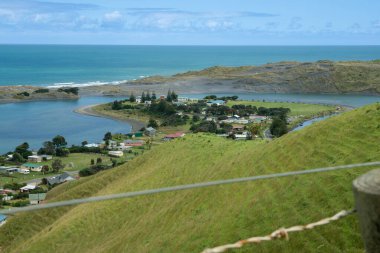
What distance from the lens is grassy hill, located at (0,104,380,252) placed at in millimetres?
7205

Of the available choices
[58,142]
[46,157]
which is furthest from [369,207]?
[58,142]

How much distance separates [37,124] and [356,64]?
49.1 metres

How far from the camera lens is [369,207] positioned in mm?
1938

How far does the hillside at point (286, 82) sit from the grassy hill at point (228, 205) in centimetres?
5447

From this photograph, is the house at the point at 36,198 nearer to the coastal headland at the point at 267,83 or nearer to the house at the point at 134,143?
the house at the point at 134,143

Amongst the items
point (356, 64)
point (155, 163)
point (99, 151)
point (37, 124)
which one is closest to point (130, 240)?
point (155, 163)

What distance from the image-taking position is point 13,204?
2102 centimetres

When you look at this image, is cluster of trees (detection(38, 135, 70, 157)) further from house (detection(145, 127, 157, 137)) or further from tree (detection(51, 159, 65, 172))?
house (detection(145, 127, 157, 137))

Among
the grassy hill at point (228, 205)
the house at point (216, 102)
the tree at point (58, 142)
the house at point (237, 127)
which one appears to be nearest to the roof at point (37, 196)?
the grassy hill at point (228, 205)

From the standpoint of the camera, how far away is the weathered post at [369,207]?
1.92m

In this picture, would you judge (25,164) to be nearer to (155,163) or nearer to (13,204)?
(13,204)

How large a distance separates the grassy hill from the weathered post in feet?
13.7

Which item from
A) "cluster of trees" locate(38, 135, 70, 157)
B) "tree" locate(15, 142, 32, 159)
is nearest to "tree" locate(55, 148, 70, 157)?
"cluster of trees" locate(38, 135, 70, 157)

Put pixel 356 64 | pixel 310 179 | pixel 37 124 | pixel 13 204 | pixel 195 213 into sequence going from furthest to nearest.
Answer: pixel 356 64, pixel 37 124, pixel 13 204, pixel 195 213, pixel 310 179
